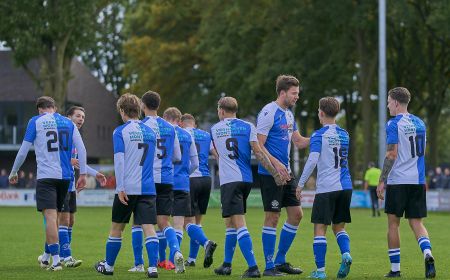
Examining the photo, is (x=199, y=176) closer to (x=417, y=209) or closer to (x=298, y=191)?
(x=298, y=191)

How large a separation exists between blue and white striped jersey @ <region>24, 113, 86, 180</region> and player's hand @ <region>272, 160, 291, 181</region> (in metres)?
2.98

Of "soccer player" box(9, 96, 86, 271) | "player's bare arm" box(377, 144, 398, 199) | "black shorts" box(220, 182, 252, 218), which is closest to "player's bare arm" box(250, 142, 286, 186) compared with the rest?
"black shorts" box(220, 182, 252, 218)

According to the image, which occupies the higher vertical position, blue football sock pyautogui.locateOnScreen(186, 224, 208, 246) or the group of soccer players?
the group of soccer players

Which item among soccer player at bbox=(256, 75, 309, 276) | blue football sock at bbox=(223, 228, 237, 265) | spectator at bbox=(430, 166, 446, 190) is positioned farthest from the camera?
spectator at bbox=(430, 166, 446, 190)

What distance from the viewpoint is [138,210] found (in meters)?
12.8

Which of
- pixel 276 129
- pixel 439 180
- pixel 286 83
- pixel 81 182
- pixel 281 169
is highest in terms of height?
pixel 286 83

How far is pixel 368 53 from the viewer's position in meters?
50.1

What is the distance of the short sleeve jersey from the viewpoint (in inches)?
526

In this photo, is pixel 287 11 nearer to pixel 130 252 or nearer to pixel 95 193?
pixel 95 193

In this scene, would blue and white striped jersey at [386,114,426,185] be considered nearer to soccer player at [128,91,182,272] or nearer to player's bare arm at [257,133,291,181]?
player's bare arm at [257,133,291,181]

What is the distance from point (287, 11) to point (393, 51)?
7242 millimetres

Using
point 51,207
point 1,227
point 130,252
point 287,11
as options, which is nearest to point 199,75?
point 287,11

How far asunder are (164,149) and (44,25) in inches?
1498

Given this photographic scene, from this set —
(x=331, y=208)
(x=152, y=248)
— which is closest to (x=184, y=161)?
(x=152, y=248)
